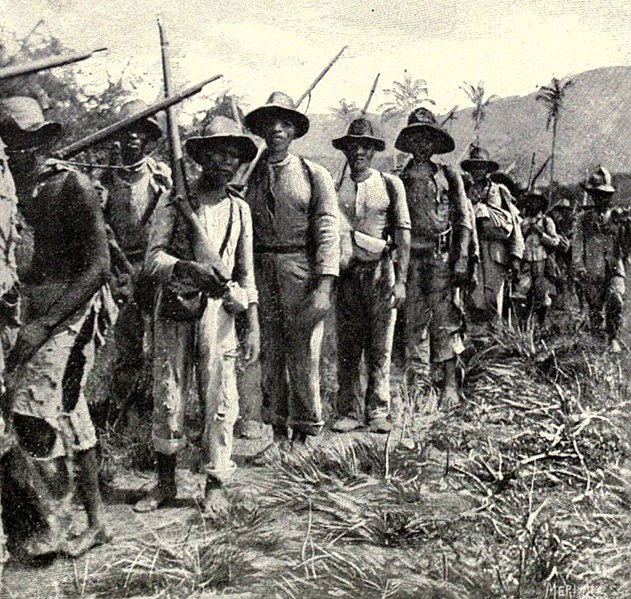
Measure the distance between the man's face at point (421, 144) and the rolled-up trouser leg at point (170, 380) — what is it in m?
2.63

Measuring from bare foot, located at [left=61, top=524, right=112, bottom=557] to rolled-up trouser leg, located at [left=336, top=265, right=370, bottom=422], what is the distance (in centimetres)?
215

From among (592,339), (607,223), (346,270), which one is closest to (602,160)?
(607,223)

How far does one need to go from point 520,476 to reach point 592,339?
9.72 ft

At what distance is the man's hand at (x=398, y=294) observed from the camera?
5527 millimetres

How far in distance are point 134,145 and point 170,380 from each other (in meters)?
1.66

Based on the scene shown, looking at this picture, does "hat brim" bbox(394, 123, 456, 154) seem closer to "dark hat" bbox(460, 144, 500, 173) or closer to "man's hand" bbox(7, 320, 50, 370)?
"dark hat" bbox(460, 144, 500, 173)

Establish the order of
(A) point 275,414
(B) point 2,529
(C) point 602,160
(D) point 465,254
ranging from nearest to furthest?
(B) point 2,529
(A) point 275,414
(D) point 465,254
(C) point 602,160

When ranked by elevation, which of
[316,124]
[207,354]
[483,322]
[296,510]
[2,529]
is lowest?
[483,322]

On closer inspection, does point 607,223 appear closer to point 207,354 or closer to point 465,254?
point 465,254

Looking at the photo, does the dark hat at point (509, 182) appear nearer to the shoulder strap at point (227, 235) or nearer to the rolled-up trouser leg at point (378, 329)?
the rolled-up trouser leg at point (378, 329)

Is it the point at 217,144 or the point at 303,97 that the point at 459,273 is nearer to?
the point at 303,97

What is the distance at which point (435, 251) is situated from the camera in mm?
6129

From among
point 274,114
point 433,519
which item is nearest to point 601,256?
point 274,114

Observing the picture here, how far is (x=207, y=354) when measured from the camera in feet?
13.3
